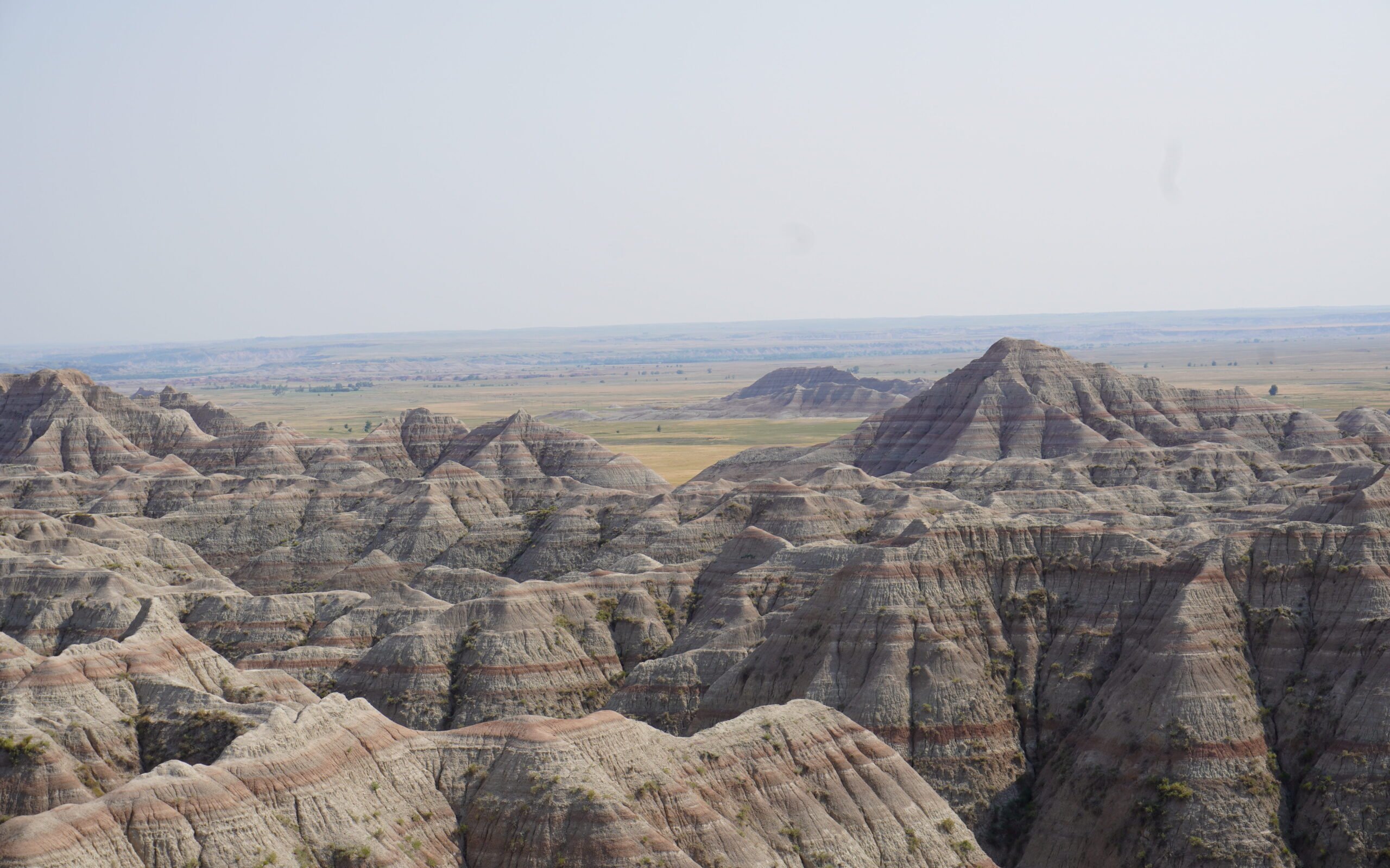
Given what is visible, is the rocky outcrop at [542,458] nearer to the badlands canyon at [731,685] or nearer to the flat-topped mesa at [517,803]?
the badlands canyon at [731,685]

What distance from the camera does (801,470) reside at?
167625mm

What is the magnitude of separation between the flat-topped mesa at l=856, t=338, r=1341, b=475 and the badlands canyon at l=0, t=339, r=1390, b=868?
2171cm

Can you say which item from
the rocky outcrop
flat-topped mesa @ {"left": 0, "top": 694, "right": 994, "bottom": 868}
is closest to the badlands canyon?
flat-topped mesa @ {"left": 0, "top": 694, "right": 994, "bottom": 868}

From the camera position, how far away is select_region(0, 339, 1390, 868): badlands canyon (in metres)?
55.5

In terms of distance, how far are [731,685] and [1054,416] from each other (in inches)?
3600

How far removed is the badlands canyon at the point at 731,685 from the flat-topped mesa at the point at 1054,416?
2171 cm

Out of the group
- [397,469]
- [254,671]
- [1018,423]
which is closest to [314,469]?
[397,469]

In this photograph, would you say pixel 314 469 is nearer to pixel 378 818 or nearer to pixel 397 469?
pixel 397 469

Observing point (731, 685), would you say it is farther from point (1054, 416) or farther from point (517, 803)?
point (1054, 416)

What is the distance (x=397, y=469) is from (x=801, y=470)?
46027 mm

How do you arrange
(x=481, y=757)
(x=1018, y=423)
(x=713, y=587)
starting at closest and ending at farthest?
1. (x=481, y=757)
2. (x=713, y=587)
3. (x=1018, y=423)

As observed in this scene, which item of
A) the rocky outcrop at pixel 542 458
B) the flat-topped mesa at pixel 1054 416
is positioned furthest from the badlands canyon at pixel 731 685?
the rocky outcrop at pixel 542 458

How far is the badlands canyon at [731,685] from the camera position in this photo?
182 feet

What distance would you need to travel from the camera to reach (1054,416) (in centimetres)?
16400
